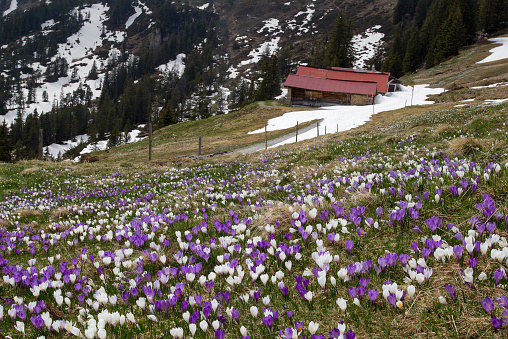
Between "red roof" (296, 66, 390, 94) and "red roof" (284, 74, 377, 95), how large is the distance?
304 cm

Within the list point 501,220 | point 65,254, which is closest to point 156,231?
point 65,254

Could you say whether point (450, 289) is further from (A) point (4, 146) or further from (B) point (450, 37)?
(B) point (450, 37)

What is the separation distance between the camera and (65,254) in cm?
482

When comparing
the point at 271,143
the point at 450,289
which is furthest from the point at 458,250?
the point at 271,143

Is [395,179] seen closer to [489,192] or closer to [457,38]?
[489,192]

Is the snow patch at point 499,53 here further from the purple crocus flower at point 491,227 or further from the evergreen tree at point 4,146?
the evergreen tree at point 4,146

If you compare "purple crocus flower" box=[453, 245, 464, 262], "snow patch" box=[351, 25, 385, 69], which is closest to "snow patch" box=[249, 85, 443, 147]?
"purple crocus flower" box=[453, 245, 464, 262]

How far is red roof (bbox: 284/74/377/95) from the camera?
238 feet

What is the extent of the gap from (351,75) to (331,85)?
339 inches

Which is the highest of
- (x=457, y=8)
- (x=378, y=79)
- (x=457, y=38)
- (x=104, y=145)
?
(x=457, y=8)

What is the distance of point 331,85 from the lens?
75.6m

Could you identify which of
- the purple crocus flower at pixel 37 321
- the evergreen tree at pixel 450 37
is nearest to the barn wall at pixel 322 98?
the evergreen tree at pixel 450 37

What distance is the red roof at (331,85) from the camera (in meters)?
72.7

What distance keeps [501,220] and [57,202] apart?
453 inches
